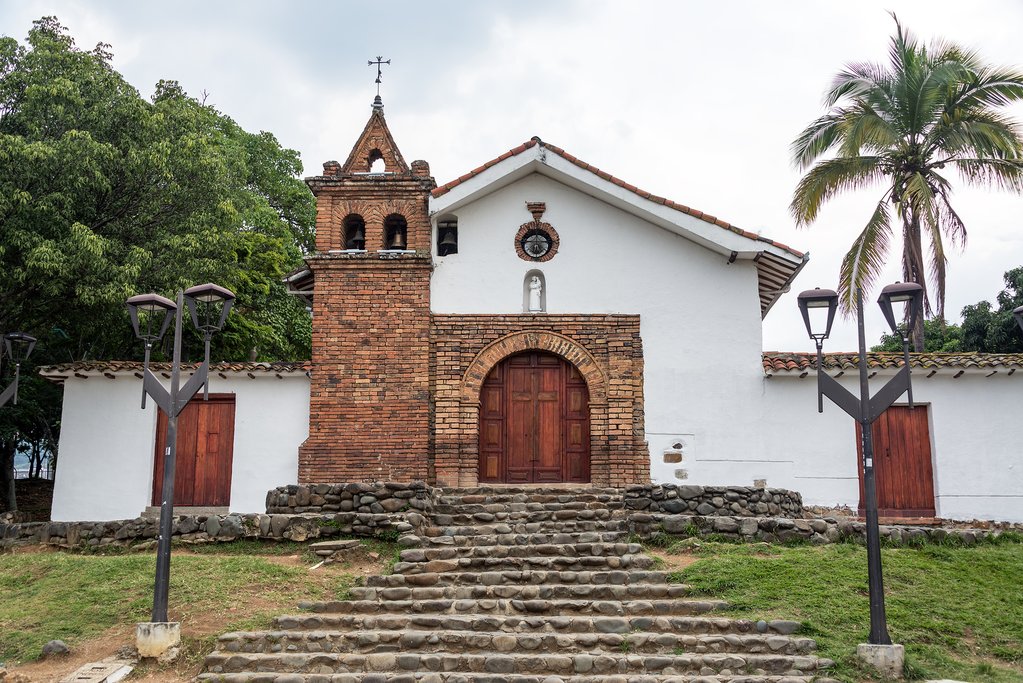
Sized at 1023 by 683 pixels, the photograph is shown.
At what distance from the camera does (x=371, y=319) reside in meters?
14.6

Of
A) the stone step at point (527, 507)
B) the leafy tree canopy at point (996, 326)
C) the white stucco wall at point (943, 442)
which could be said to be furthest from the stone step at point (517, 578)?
the leafy tree canopy at point (996, 326)

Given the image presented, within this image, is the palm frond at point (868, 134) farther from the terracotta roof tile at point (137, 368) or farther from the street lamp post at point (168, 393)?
the street lamp post at point (168, 393)

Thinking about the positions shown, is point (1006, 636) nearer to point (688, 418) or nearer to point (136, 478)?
point (688, 418)

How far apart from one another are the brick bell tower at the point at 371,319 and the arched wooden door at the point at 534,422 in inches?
45.2

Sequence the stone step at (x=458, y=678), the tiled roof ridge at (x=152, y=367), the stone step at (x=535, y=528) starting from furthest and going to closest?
the tiled roof ridge at (x=152, y=367) < the stone step at (x=535, y=528) < the stone step at (x=458, y=678)

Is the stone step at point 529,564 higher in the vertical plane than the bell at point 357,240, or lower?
lower

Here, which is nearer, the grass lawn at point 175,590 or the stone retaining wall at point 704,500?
the grass lawn at point 175,590

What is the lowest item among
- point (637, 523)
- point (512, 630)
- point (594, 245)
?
point (512, 630)

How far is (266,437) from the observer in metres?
14.6

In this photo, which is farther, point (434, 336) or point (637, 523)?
point (434, 336)

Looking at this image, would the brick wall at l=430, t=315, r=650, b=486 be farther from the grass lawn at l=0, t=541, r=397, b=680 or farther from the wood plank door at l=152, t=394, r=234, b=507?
the wood plank door at l=152, t=394, r=234, b=507

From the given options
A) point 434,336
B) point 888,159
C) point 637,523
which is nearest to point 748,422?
A: point 637,523

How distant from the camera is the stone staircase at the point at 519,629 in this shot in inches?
328

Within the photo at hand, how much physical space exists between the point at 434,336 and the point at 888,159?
10676 millimetres
